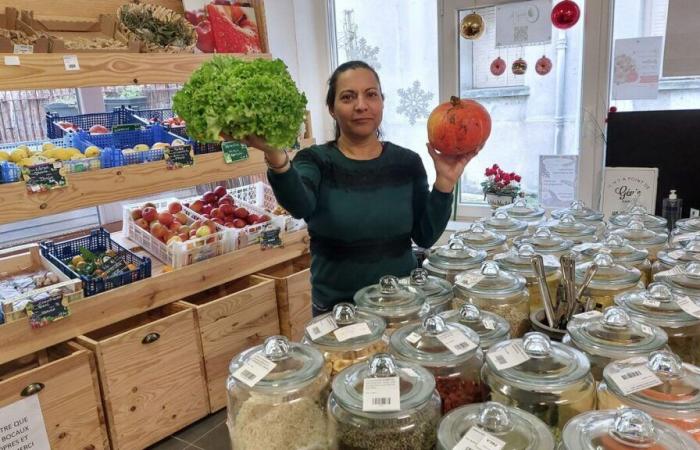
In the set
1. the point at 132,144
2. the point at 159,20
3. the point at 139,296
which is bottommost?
the point at 139,296

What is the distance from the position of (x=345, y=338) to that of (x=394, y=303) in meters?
0.17

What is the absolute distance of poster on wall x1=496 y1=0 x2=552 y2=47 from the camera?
109 inches

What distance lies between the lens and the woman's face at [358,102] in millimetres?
1533

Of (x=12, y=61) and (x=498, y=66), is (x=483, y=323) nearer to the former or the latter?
(x=12, y=61)

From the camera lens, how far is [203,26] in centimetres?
260

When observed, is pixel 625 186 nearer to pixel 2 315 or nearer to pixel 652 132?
pixel 652 132

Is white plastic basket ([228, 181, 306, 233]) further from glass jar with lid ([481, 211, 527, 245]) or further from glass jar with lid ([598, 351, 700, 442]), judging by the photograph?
glass jar with lid ([598, 351, 700, 442])

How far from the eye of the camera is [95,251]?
95.3 inches

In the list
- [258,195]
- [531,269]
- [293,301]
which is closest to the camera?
[531,269]

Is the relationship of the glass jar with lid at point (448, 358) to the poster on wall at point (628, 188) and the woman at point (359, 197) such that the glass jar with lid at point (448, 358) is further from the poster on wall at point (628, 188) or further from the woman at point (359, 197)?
the poster on wall at point (628, 188)

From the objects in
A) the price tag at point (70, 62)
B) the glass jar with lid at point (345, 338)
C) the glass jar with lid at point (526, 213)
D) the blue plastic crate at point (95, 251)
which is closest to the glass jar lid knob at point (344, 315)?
the glass jar with lid at point (345, 338)

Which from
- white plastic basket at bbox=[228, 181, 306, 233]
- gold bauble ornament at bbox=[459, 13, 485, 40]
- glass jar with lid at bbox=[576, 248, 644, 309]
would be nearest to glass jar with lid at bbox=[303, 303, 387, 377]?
glass jar with lid at bbox=[576, 248, 644, 309]

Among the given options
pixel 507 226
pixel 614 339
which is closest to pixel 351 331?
pixel 614 339

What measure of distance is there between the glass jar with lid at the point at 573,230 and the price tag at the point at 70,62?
1810 mm
